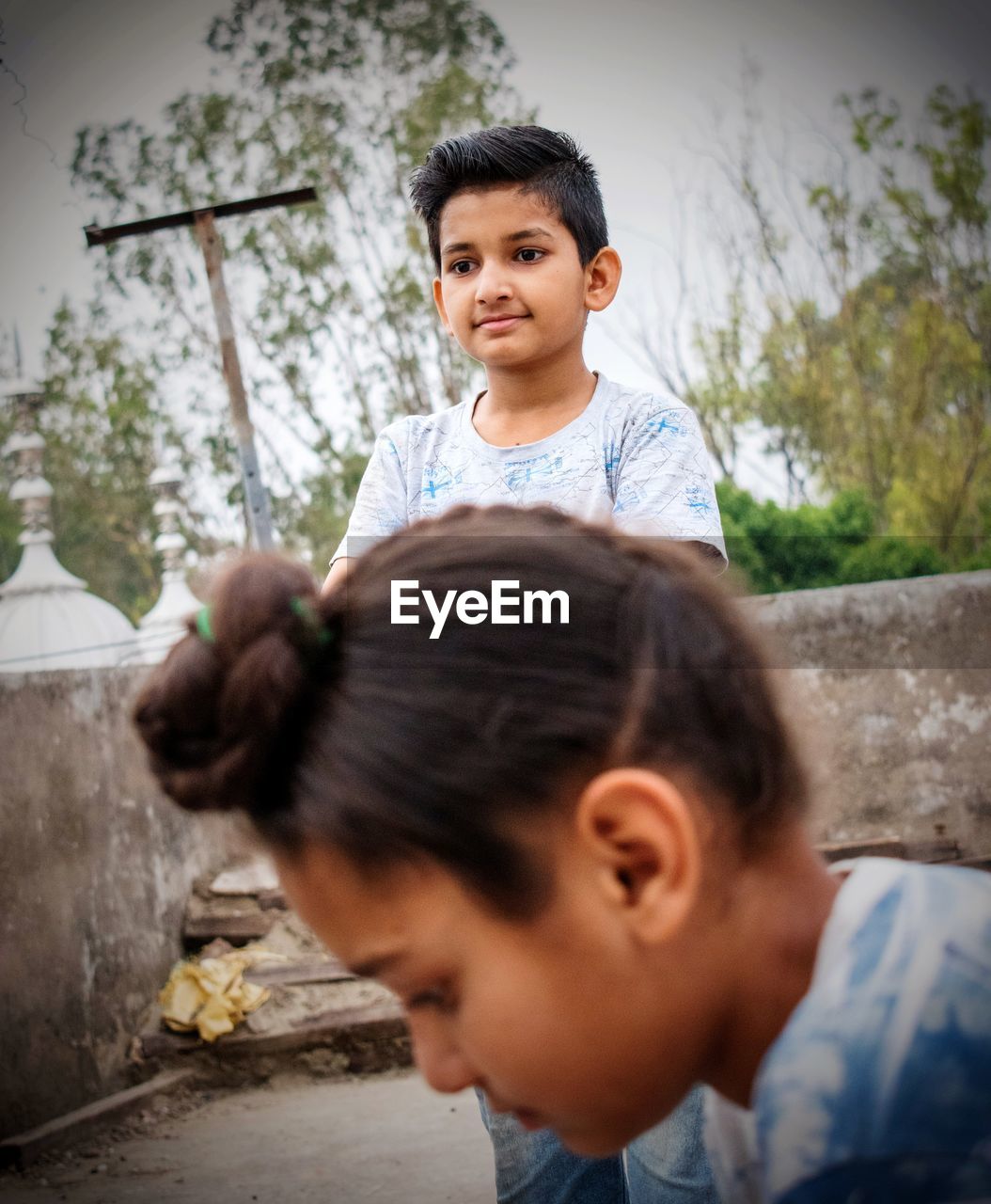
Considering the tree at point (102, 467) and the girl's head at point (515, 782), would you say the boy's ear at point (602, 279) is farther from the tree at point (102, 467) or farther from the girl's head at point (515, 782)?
the tree at point (102, 467)

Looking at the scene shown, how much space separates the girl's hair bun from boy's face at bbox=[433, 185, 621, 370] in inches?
26.2

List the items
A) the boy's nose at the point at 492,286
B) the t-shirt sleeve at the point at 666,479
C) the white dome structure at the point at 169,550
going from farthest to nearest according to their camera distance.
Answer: the white dome structure at the point at 169,550 < the boy's nose at the point at 492,286 < the t-shirt sleeve at the point at 666,479

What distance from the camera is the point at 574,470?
1.39 meters

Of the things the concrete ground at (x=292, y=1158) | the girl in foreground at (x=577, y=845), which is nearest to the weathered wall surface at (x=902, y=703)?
the concrete ground at (x=292, y=1158)

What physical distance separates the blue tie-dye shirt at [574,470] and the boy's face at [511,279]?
10 centimetres

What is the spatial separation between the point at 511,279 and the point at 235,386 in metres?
5.13

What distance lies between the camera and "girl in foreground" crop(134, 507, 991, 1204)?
2.33 ft

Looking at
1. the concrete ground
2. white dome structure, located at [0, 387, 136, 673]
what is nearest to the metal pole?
white dome structure, located at [0, 387, 136, 673]

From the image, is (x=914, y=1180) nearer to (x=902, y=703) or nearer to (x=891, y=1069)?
(x=891, y=1069)

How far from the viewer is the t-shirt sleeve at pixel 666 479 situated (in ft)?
4.28

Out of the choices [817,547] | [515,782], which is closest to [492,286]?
[515,782]

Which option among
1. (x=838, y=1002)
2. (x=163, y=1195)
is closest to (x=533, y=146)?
(x=838, y=1002)

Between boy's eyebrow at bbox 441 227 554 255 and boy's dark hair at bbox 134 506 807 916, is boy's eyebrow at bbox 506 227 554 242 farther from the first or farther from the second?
boy's dark hair at bbox 134 506 807 916

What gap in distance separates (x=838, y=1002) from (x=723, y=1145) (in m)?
0.29
